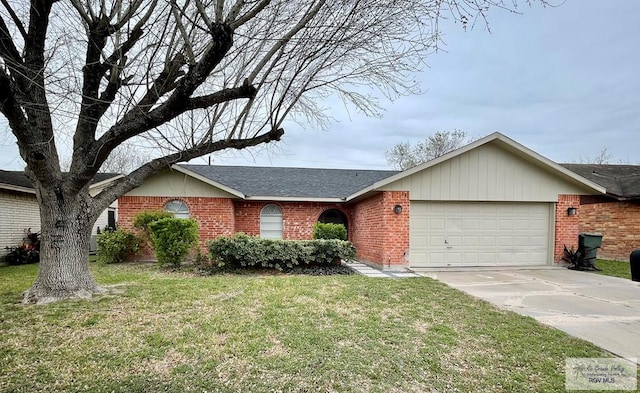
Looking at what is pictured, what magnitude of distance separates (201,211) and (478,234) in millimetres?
9625

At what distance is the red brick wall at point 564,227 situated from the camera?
36.2 feet

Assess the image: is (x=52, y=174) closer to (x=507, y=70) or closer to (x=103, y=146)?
(x=103, y=146)

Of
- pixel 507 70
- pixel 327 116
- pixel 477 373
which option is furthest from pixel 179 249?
pixel 507 70

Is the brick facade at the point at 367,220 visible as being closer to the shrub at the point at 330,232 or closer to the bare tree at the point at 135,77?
the shrub at the point at 330,232

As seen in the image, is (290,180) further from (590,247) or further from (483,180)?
(590,247)

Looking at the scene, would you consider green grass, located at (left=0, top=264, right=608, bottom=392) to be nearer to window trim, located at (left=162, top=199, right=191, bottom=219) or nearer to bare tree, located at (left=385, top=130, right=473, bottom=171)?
window trim, located at (left=162, top=199, right=191, bottom=219)

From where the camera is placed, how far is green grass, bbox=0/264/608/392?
133 inches

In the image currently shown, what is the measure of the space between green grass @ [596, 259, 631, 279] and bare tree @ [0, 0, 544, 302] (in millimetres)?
8806

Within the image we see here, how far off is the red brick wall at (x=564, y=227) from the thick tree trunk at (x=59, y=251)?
12812 mm

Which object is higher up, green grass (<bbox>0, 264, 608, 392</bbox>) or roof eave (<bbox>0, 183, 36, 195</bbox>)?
roof eave (<bbox>0, 183, 36, 195</bbox>)

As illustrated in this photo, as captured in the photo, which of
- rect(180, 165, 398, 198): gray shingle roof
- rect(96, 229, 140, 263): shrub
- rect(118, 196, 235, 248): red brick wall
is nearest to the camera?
rect(96, 229, 140, 263): shrub

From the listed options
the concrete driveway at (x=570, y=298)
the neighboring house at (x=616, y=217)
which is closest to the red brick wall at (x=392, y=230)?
the concrete driveway at (x=570, y=298)

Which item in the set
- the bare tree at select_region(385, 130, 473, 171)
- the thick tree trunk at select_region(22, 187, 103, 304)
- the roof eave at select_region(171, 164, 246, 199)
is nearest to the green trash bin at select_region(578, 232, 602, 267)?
the roof eave at select_region(171, 164, 246, 199)

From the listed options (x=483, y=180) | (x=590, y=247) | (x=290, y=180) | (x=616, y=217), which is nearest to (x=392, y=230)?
(x=483, y=180)
